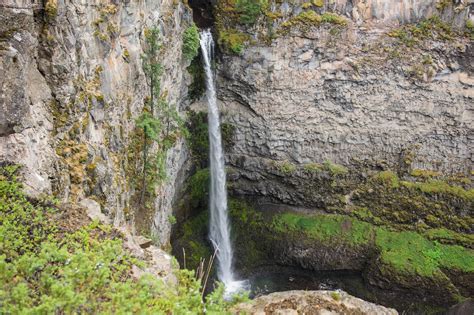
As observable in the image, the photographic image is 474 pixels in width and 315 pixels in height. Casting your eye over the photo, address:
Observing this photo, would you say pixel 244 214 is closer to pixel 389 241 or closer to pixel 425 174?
pixel 389 241

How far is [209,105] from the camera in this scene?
19562mm

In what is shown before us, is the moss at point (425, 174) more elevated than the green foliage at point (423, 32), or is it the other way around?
the green foliage at point (423, 32)

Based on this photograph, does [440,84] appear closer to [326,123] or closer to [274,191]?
[326,123]

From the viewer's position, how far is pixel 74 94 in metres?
8.57

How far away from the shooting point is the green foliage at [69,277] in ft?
15.0

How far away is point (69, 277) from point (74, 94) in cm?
469

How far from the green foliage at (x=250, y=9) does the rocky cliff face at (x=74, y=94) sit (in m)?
6.61

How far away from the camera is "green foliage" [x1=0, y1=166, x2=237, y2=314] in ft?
15.0

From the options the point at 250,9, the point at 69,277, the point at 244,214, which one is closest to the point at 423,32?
the point at 250,9

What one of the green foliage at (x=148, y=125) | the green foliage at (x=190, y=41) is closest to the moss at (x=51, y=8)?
the green foliage at (x=148, y=125)

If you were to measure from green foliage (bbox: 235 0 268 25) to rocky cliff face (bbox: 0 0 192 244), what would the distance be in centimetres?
661

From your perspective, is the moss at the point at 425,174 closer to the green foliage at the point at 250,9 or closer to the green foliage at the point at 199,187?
the green foliage at the point at 199,187

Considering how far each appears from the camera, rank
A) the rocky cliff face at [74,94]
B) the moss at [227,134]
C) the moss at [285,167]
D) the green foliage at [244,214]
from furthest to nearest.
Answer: the green foliage at [244,214]
the moss at [285,167]
the moss at [227,134]
the rocky cliff face at [74,94]

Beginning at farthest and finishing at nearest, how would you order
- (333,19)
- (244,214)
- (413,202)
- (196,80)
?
(244,214), (413,202), (196,80), (333,19)
